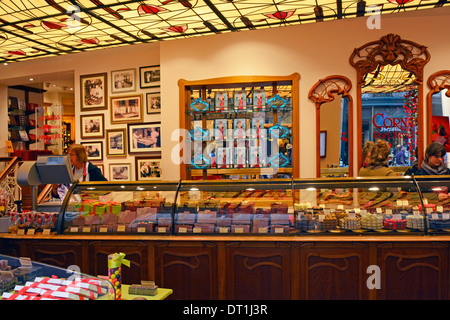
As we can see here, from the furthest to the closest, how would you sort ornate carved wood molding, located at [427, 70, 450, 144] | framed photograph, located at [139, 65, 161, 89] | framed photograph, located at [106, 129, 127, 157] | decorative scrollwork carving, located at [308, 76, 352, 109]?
framed photograph, located at [106, 129, 127, 157] < framed photograph, located at [139, 65, 161, 89] < decorative scrollwork carving, located at [308, 76, 352, 109] < ornate carved wood molding, located at [427, 70, 450, 144]

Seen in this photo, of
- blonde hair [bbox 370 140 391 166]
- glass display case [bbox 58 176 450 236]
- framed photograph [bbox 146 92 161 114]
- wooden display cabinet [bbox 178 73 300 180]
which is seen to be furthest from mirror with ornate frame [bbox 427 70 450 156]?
framed photograph [bbox 146 92 161 114]

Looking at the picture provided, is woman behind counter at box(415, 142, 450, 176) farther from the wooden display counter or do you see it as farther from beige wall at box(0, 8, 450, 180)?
beige wall at box(0, 8, 450, 180)

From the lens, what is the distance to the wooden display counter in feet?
10.0

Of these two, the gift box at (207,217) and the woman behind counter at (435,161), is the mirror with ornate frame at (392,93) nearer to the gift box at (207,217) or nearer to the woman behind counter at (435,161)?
the woman behind counter at (435,161)

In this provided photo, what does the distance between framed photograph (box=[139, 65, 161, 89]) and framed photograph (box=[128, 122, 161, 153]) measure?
2.34 feet

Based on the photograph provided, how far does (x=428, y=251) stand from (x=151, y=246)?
2.31 meters

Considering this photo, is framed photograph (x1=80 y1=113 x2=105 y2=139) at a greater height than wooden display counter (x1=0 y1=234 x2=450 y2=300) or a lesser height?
greater

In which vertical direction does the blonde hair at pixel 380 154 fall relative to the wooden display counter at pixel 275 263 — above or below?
above

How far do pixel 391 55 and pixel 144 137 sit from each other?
429cm

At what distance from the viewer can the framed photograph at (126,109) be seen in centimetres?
697

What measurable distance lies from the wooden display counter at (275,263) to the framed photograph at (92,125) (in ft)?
13.3

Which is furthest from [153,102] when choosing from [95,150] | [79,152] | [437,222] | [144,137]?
[437,222]

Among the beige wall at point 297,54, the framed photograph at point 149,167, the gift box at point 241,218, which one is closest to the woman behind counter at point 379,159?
the beige wall at point 297,54

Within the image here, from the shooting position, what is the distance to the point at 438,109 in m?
5.17
